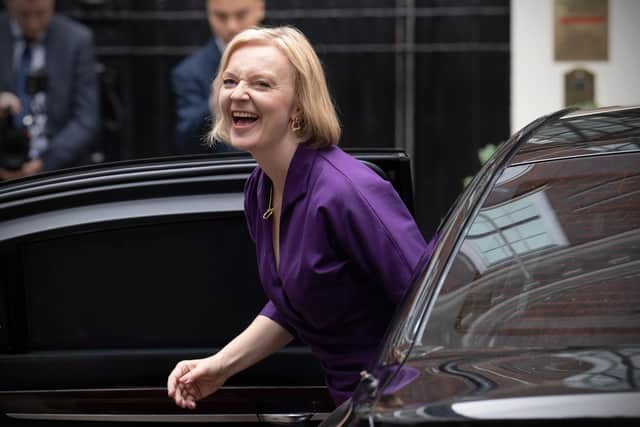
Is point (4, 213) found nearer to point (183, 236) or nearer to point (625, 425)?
point (183, 236)

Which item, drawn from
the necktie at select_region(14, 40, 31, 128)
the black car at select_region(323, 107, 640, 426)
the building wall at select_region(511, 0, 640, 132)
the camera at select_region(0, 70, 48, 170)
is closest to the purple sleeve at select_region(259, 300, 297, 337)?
the black car at select_region(323, 107, 640, 426)

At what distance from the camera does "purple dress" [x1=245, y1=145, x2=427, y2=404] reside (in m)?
2.86

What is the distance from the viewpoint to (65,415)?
3334 millimetres

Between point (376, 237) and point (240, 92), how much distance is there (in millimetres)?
471

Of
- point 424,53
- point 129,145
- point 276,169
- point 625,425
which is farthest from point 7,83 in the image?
point 625,425

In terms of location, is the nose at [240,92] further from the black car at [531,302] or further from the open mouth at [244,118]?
the black car at [531,302]

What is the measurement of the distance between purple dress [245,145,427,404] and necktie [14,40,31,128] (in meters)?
5.65

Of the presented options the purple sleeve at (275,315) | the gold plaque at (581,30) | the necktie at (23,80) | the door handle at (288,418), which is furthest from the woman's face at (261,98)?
the gold plaque at (581,30)

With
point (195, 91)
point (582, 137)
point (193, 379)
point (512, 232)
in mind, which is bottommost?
point (193, 379)

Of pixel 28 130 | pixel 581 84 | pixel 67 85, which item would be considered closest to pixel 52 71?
pixel 67 85

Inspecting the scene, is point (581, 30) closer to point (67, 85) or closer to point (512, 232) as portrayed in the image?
point (67, 85)

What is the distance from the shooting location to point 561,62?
861 centimetres

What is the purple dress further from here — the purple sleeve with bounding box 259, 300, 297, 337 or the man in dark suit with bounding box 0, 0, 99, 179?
the man in dark suit with bounding box 0, 0, 99, 179

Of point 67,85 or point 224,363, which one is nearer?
point 224,363
